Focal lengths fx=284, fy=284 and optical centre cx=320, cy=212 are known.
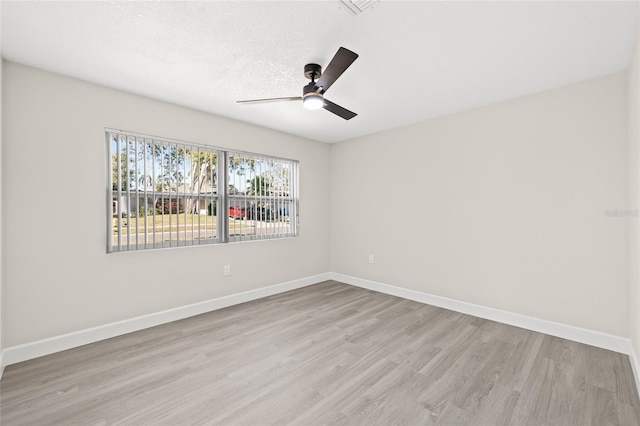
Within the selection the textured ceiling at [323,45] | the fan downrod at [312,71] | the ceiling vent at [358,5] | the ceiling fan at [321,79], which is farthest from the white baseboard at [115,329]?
the ceiling vent at [358,5]

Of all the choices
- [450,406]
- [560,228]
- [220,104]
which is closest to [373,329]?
[450,406]

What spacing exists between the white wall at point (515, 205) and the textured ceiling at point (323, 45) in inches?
14.9

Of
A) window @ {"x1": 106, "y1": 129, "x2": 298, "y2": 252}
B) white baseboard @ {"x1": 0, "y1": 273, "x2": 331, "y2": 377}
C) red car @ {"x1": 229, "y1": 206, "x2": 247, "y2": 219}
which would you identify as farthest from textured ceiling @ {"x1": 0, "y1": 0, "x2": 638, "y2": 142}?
white baseboard @ {"x1": 0, "y1": 273, "x2": 331, "y2": 377}

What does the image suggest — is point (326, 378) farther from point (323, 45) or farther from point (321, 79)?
point (323, 45)

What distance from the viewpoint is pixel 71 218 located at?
2631 mm

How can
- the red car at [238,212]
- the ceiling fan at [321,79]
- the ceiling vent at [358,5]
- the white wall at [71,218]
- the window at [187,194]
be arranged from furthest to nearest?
the red car at [238,212] → the window at [187,194] → the white wall at [71,218] → the ceiling fan at [321,79] → the ceiling vent at [358,5]

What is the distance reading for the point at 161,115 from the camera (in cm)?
318

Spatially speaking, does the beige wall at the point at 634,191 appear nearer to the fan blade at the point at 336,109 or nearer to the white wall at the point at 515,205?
the white wall at the point at 515,205

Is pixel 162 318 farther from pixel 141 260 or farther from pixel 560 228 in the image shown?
pixel 560 228

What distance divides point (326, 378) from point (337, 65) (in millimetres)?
2283

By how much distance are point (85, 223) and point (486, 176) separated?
4.27 metres

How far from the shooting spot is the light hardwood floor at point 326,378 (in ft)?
5.79

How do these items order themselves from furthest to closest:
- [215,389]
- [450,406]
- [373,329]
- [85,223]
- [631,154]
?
[373,329], [85,223], [631,154], [215,389], [450,406]

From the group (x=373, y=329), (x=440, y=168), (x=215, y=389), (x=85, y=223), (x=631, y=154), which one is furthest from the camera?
(x=440, y=168)
